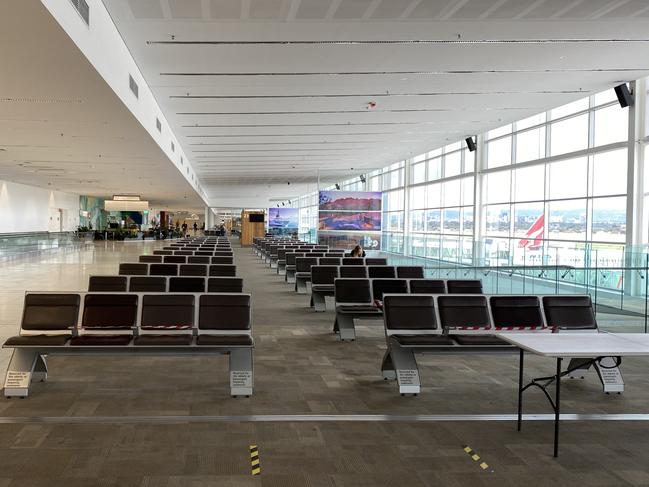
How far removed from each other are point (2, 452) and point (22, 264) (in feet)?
66.7

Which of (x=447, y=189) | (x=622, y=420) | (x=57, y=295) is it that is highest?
(x=447, y=189)

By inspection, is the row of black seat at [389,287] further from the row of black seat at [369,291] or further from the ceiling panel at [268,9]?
the ceiling panel at [268,9]

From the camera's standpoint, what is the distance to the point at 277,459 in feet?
13.7

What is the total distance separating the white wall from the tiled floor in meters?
27.5

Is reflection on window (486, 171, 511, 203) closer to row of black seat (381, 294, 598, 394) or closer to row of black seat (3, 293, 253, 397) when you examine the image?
row of black seat (381, 294, 598, 394)

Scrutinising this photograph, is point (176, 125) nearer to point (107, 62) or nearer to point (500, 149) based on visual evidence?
point (107, 62)

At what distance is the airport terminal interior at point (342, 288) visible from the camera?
440cm

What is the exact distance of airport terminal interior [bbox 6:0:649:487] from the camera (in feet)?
14.4

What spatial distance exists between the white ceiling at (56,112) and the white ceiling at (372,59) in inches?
43.0

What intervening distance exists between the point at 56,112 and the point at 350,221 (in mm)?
13257

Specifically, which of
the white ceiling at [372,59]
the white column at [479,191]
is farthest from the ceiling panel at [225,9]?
the white column at [479,191]

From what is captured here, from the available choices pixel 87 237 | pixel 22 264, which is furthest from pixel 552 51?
pixel 87 237

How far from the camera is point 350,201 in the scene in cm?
2323

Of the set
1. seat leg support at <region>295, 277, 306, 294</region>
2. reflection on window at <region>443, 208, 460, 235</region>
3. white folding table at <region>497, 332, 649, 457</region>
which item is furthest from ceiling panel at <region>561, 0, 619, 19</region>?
reflection on window at <region>443, 208, 460, 235</region>
